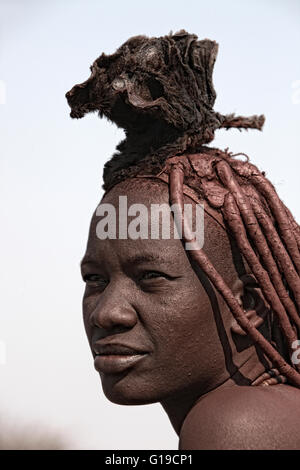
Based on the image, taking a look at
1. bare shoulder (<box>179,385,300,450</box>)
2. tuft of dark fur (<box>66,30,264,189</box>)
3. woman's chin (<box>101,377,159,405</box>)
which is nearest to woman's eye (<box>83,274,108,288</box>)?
woman's chin (<box>101,377,159,405</box>)

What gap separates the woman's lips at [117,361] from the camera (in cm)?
440

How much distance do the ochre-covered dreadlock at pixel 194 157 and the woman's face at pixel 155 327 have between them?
189 millimetres

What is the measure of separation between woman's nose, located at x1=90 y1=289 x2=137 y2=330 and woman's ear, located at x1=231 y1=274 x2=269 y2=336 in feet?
2.20

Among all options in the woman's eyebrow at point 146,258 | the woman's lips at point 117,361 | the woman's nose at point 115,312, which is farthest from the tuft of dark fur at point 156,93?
the woman's lips at point 117,361

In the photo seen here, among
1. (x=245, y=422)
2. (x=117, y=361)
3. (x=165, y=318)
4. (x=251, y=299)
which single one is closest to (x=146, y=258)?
(x=165, y=318)

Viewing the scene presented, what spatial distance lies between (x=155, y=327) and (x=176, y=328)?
121mm

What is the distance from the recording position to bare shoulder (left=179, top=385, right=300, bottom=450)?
155 inches

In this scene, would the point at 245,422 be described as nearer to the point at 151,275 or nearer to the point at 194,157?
the point at 151,275

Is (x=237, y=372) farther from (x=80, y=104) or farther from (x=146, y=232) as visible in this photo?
(x=80, y=104)

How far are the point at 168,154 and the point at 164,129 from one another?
19 cm

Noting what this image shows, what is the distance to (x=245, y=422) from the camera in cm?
397

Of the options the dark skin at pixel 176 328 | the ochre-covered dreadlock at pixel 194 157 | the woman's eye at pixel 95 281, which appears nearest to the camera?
the dark skin at pixel 176 328

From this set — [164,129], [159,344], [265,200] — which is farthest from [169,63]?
[159,344]

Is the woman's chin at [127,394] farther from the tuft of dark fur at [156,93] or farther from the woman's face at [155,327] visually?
the tuft of dark fur at [156,93]
